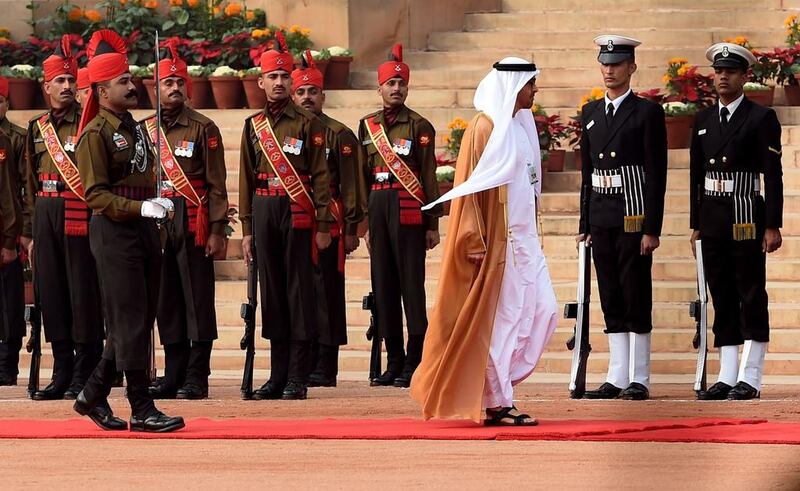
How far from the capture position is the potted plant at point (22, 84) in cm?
1964

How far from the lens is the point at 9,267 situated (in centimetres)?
1488

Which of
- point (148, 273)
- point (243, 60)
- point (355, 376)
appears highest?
point (243, 60)

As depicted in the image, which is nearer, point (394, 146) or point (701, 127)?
point (701, 127)

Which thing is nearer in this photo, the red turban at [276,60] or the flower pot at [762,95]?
the red turban at [276,60]

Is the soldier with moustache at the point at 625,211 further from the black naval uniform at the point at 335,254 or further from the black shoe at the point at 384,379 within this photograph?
the black naval uniform at the point at 335,254

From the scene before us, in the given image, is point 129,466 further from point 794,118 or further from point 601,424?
point 794,118

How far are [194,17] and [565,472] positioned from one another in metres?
12.4

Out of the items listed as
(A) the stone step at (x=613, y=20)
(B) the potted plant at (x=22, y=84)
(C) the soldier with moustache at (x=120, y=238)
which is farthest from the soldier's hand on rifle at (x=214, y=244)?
(A) the stone step at (x=613, y=20)

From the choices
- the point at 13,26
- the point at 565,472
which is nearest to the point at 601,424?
the point at 565,472

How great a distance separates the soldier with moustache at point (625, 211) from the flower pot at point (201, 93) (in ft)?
24.2

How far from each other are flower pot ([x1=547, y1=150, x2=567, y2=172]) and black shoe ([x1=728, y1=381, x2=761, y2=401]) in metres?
5.44

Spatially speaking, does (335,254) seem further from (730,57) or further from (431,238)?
(730,57)

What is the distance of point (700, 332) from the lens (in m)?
13.0

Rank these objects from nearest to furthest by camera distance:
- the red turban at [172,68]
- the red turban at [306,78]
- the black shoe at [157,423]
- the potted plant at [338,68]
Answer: the black shoe at [157,423] → the red turban at [172,68] → the red turban at [306,78] → the potted plant at [338,68]
